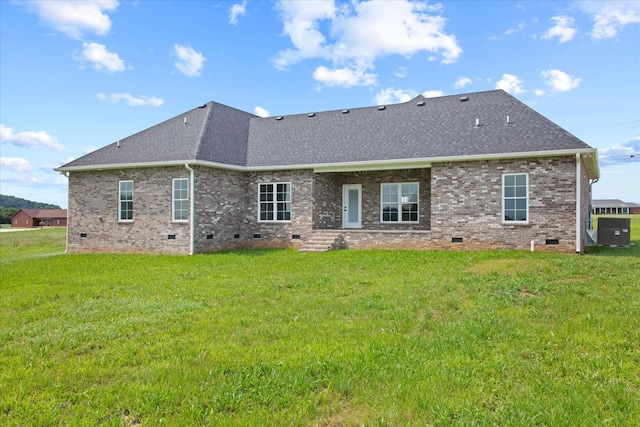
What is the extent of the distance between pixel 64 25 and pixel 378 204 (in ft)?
44.6

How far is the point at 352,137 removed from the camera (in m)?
19.7

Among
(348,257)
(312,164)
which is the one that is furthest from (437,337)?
(312,164)

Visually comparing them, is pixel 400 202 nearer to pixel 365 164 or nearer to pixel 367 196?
pixel 367 196

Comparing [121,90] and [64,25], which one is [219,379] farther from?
[121,90]

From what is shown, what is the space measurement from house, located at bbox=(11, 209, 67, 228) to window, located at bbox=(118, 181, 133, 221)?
80960mm

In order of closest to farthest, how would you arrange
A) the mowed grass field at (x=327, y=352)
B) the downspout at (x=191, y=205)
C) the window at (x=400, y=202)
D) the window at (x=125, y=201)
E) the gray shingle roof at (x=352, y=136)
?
the mowed grass field at (x=327, y=352)
the gray shingle roof at (x=352, y=136)
the downspout at (x=191, y=205)
the window at (x=125, y=201)
the window at (x=400, y=202)

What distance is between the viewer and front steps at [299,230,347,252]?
1726cm

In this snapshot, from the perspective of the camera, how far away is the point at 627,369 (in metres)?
4.50

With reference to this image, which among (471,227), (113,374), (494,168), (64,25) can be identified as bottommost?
(113,374)

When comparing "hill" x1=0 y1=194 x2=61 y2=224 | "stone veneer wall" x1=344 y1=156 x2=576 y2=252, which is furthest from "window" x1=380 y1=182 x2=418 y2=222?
"hill" x1=0 y1=194 x2=61 y2=224

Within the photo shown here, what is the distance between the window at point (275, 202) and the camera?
62.7 feet

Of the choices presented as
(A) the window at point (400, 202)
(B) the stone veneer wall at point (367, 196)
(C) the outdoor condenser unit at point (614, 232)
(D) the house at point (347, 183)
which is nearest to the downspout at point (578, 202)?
(D) the house at point (347, 183)

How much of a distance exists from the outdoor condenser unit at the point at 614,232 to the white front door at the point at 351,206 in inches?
411

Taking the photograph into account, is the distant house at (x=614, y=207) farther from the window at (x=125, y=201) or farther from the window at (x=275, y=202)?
the window at (x=125, y=201)
